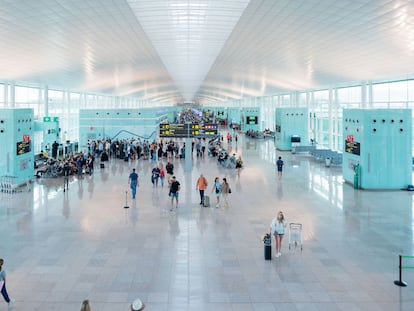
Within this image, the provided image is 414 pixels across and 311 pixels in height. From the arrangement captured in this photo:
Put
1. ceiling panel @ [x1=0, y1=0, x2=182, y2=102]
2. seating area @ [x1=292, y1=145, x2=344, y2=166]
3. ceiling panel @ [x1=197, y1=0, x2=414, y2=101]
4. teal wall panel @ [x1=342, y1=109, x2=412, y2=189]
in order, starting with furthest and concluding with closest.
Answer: seating area @ [x1=292, y1=145, x2=344, y2=166]
teal wall panel @ [x1=342, y1=109, x2=412, y2=189]
ceiling panel @ [x1=0, y1=0, x2=182, y2=102]
ceiling panel @ [x1=197, y1=0, x2=414, y2=101]

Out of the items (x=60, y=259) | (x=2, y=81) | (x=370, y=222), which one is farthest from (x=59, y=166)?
(x=370, y=222)

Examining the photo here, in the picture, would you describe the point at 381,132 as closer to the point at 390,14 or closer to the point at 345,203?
the point at 345,203

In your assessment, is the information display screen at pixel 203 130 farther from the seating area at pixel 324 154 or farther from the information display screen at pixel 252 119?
the information display screen at pixel 252 119

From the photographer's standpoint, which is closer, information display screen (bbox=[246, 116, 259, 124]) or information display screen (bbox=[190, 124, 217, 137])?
information display screen (bbox=[190, 124, 217, 137])

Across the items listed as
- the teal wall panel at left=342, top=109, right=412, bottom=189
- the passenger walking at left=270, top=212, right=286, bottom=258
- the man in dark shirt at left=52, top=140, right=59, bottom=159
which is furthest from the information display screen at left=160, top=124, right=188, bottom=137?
the passenger walking at left=270, top=212, right=286, bottom=258

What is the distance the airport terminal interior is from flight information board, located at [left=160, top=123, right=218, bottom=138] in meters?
0.08

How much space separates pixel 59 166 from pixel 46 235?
1084 cm

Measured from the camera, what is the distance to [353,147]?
57.8 ft

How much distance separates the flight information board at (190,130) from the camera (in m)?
20.5

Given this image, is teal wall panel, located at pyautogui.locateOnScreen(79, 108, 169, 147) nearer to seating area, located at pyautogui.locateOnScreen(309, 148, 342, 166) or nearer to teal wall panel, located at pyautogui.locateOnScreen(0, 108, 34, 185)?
teal wall panel, located at pyautogui.locateOnScreen(0, 108, 34, 185)

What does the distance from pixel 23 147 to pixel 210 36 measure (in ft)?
32.9

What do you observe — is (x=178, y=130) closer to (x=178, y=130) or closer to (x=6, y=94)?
Answer: (x=178, y=130)

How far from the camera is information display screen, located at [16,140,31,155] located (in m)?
17.6

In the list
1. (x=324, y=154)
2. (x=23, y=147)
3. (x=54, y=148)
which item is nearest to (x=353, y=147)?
(x=324, y=154)
